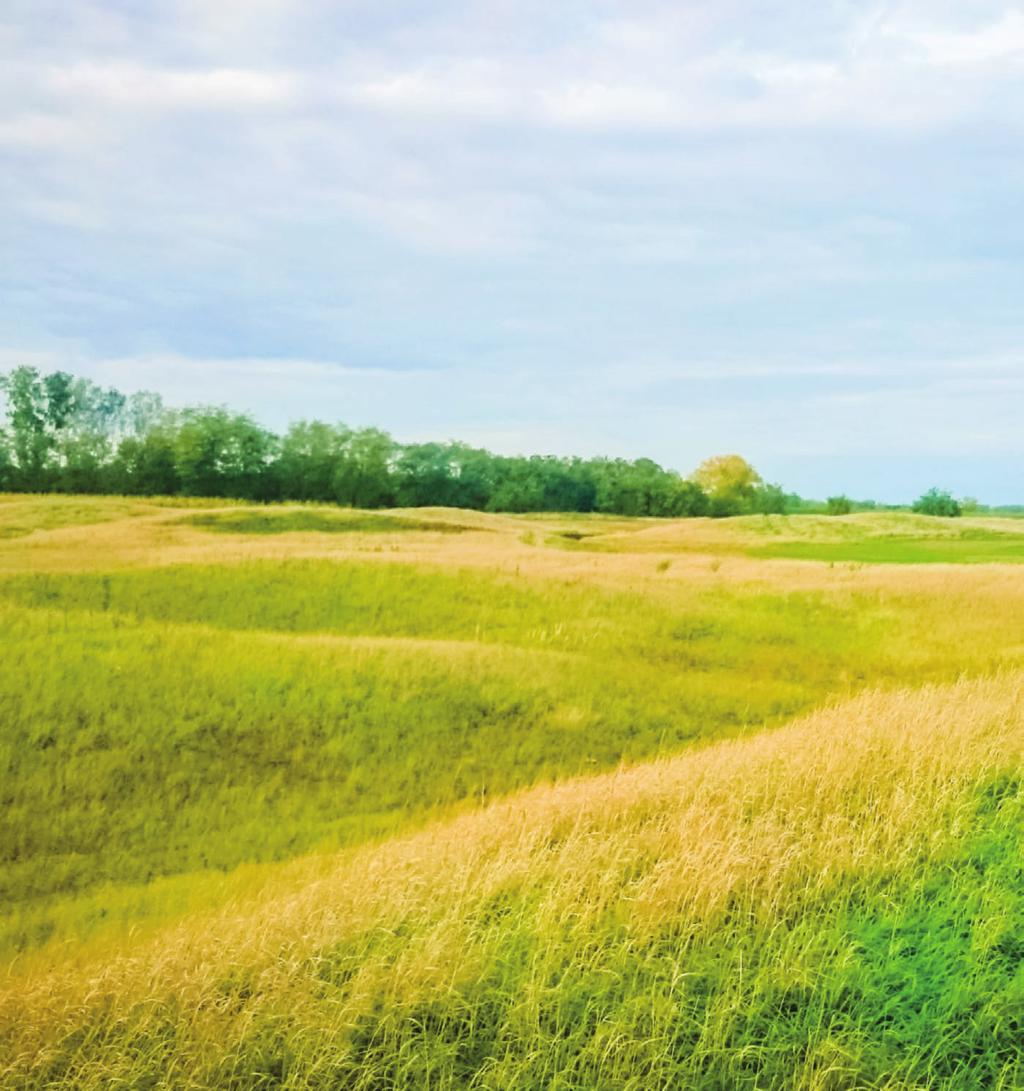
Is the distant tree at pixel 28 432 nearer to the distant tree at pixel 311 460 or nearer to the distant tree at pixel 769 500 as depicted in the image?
the distant tree at pixel 311 460

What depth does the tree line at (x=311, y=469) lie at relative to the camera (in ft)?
43.7

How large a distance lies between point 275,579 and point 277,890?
1063 cm

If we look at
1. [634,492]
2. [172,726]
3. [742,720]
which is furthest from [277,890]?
[634,492]

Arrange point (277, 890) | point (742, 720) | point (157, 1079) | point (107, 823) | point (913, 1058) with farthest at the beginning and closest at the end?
1. point (742, 720)
2. point (107, 823)
3. point (277, 890)
4. point (913, 1058)
5. point (157, 1079)

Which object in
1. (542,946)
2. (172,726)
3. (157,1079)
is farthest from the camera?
(172,726)

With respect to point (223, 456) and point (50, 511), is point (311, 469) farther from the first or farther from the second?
point (50, 511)

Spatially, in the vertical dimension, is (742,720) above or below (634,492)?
below

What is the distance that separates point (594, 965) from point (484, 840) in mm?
1686

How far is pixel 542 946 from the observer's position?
19.5 ft

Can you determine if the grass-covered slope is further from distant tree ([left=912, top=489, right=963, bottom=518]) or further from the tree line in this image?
distant tree ([left=912, top=489, right=963, bottom=518])

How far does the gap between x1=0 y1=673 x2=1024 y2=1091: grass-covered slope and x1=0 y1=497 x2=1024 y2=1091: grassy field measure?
0.03m

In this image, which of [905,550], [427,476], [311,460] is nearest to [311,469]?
[311,460]

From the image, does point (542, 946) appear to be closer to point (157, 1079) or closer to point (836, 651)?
point (157, 1079)

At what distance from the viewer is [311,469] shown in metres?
26.5
